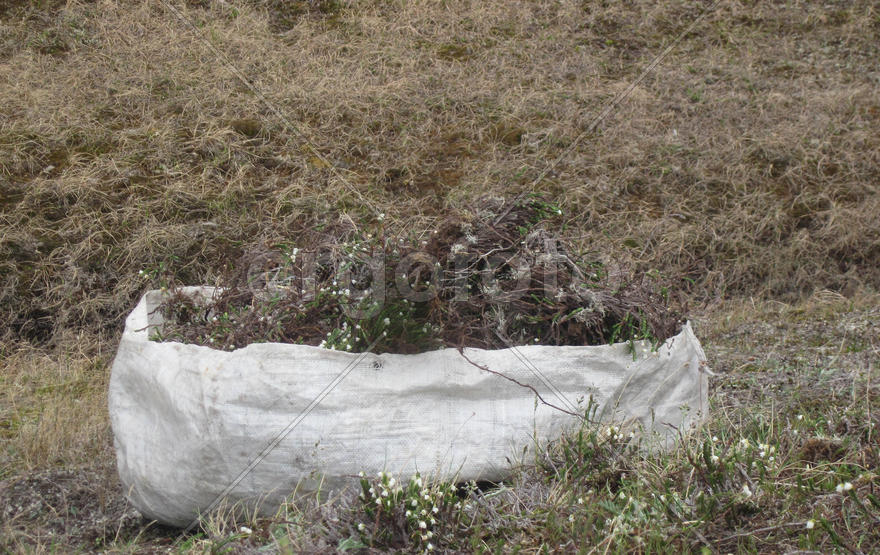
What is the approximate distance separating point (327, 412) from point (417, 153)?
2734mm

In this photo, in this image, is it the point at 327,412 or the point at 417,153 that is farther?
the point at 417,153

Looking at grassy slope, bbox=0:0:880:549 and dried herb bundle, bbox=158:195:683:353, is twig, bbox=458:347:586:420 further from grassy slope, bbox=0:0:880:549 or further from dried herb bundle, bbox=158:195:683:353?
grassy slope, bbox=0:0:880:549

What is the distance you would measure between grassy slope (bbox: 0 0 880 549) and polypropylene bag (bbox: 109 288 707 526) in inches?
22.5

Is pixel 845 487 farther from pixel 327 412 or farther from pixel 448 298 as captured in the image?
pixel 327 412

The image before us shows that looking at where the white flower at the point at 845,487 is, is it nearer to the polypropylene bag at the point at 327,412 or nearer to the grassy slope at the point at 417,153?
the polypropylene bag at the point at 327,412

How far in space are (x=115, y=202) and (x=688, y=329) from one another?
299 centimetres

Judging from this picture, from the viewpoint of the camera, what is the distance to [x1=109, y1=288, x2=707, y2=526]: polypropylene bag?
1.94m

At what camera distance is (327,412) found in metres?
1.97

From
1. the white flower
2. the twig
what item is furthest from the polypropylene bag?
the white flower

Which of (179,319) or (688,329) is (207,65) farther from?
(688,329)

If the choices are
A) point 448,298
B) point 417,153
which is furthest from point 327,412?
point 417,153

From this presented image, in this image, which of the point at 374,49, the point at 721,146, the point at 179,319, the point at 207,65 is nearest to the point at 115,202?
the point at 207,65

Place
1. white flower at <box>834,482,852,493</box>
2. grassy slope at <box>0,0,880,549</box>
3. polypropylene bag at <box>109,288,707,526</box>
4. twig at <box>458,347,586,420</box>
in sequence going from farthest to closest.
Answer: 1. grassy slope at <box>0,0,880,549</box>
2. twig at <box>458,347,586,420</box>
3. polypropylene bag at <box>109,288,707,526</box>
4. white flower at <box>834,482,852,493</box>

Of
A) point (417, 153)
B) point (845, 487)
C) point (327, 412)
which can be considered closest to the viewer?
point (845, 487)
